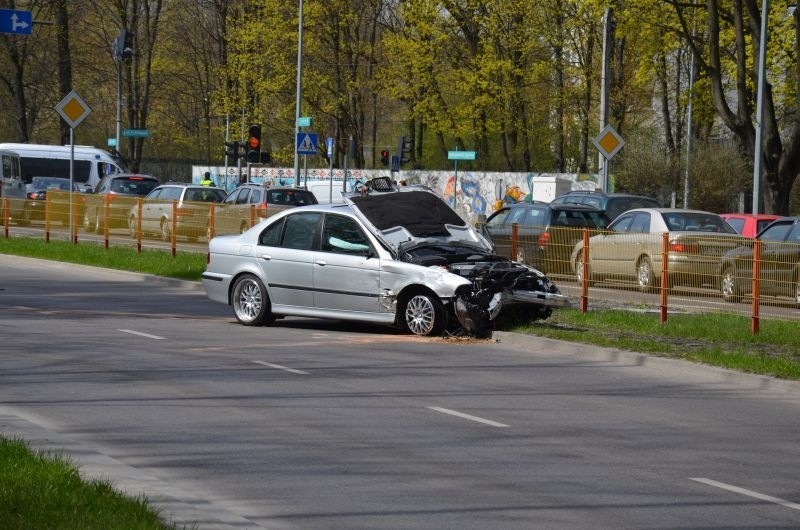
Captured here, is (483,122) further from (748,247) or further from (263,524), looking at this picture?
(263,524)

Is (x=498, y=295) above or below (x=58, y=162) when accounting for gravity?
below

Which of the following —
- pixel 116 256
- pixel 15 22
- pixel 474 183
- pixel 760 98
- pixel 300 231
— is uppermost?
pixel 15 22

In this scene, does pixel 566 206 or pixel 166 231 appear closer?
pixel 566 206

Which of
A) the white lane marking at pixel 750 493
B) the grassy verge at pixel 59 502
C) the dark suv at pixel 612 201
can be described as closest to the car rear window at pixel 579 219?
the dark suv at pixel 612 201

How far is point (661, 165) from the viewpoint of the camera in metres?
48.9

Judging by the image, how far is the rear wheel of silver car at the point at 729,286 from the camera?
1833 centimetres

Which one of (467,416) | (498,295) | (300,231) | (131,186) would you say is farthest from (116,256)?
(467,416)

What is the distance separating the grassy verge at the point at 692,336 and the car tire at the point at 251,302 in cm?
312

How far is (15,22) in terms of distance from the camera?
31.8m

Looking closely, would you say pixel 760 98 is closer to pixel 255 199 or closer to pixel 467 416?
pixel 255 199

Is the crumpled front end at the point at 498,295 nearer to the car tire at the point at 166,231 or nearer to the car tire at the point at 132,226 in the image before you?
the car tire at the point at 166,231

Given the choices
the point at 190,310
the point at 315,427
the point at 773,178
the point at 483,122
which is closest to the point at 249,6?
the point at 483,122

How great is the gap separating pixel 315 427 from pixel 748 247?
951 cm

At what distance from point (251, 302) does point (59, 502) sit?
1141cm
